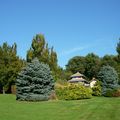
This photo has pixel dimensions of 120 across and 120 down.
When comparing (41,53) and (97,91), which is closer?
(97,91)

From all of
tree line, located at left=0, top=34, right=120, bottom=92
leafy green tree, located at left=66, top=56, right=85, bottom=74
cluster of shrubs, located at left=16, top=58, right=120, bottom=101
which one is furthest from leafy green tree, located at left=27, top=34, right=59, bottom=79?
leafy green tree, located at left=66, top=56, right=85, bottom=74

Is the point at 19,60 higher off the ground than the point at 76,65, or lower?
lower

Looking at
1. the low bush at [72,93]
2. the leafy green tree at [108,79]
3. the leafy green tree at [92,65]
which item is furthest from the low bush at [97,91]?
the leafy green tree at [92,65]

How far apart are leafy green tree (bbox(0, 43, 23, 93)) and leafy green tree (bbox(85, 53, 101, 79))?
2230 inches

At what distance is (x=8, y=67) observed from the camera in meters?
A: 54.8

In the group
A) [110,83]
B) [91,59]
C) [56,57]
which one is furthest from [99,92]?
[91,59]

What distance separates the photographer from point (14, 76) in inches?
2169

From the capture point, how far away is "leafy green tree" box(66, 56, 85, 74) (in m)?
118

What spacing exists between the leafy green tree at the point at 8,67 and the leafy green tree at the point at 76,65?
62.6 m

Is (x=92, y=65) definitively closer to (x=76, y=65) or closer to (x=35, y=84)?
(x=76, y=65)

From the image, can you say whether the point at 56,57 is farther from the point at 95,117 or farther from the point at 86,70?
the point at 86,70


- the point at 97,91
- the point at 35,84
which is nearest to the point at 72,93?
the point at 35,84

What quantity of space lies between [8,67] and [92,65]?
61680mm

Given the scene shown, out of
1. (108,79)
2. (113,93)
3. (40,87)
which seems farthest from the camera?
(108,79)
